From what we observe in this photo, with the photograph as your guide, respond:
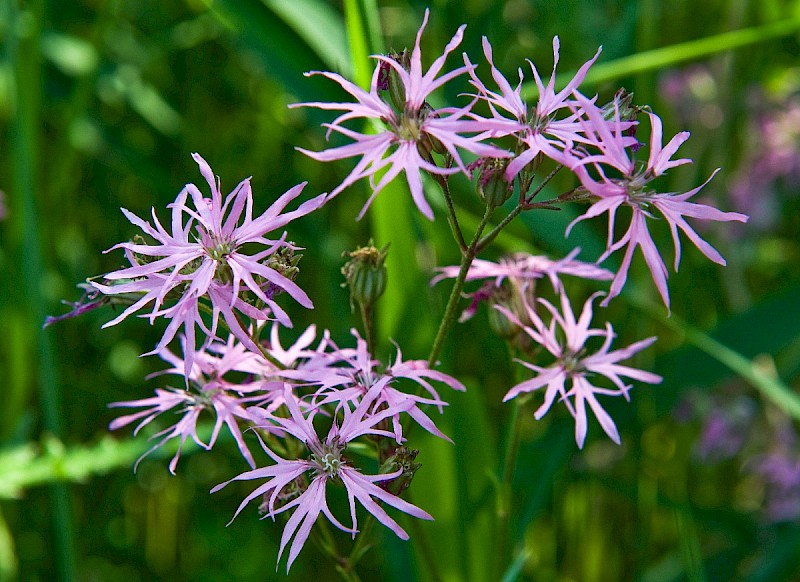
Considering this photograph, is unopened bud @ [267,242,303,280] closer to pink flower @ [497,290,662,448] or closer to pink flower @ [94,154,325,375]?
pink flower @ [94,154,325,375]

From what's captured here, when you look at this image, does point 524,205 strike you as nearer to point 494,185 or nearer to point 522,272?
point 494,185

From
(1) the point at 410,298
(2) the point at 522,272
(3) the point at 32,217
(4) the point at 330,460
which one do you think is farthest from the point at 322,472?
(3) the point at 32,217

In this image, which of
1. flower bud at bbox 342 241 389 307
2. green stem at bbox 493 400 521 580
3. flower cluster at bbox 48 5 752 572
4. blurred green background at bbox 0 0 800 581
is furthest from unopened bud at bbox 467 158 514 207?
blurred green background at bbox 0 0 800 581

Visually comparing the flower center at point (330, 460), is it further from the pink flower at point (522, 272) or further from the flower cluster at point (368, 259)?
the pink flower at point (522, 272)

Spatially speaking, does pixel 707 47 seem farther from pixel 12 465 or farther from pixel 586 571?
pixel 12 465

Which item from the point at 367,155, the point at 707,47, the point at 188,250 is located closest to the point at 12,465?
the point at 188,250

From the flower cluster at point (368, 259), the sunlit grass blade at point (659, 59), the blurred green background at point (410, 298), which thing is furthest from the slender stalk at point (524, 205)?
the sunlit grass blade at point (659, 59)
